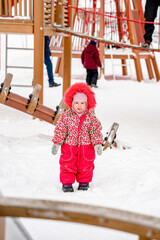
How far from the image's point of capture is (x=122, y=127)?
22.3 feet

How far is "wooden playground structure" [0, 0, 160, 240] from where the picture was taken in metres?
1.17

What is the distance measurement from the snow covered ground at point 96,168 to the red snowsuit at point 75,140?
0.21 metres

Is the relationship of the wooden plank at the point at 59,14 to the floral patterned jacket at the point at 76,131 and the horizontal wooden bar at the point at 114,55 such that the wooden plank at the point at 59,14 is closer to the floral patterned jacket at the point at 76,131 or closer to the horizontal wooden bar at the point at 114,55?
the floral patterned jacket at the point at 76,131

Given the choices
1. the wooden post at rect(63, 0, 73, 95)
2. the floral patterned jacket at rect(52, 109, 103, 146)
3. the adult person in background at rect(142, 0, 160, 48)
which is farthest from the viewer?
the wooden post at rect(63, 0, 73, 95)

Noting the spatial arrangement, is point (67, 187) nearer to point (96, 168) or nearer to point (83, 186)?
point (83, 186)

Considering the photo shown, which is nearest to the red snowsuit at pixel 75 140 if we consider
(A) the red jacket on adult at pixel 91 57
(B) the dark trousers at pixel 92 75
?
(A) the red jacket on adult at pixel 91 57

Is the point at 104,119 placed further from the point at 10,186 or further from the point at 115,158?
the point at 10,186

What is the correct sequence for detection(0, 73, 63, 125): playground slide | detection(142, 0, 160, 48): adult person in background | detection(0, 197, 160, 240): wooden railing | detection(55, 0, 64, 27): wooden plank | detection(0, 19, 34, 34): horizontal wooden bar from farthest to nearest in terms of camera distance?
detection(55, 0, 64, 27): wooden plank
detection(142, 0, 160, 48): adult person in background
detection(0, 19, 34, 34): horizontal wooden bar
detection(0, 73, 63, 125): playground slide
detection(0, 197, 160, 240): wooden railing

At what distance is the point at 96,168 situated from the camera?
4461 mm

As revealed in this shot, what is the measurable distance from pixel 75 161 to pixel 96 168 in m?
0.85

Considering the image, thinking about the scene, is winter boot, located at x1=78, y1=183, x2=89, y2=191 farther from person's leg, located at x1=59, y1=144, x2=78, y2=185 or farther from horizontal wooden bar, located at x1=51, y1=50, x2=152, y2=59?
horizontal wooden bar, located at x1=51, y1=50, x2=152, y2=59

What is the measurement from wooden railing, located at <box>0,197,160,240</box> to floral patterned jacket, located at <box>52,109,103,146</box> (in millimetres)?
2360

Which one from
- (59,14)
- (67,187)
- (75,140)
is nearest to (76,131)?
(75,140)

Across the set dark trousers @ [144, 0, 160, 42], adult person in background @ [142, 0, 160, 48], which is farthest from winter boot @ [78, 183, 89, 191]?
dark trousers @ [144, 0, 160, 42]
